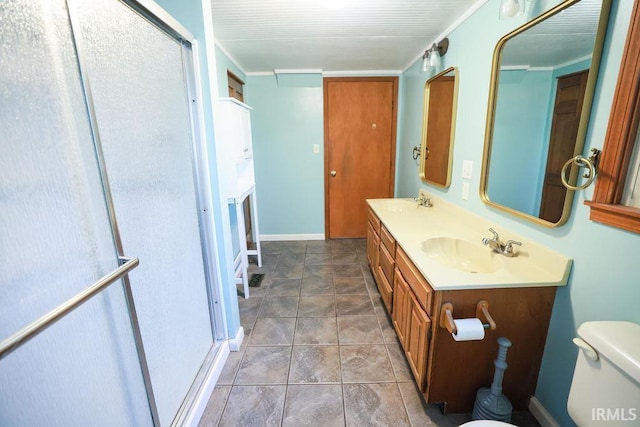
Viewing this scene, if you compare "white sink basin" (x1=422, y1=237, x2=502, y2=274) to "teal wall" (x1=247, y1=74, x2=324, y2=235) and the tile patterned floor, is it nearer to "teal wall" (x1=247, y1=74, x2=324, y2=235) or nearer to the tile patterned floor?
the tile patterned floor

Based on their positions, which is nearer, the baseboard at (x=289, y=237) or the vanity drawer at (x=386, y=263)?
the vanity drawer at (x=386, y=263)

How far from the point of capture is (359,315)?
7.06 ft

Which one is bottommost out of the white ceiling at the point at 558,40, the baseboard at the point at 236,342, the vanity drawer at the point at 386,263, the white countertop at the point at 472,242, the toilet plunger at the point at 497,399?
the baseboard at the point at 236,342

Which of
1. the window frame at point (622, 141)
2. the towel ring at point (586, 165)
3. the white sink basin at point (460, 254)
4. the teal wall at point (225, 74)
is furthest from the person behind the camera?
the teal wall at point (225, 74)

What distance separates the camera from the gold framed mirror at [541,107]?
1040 mm

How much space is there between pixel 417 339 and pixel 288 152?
276 centimetres

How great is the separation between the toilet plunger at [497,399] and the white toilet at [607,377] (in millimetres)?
251

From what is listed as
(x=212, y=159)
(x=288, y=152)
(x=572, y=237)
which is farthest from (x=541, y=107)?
(x=288, y=152)

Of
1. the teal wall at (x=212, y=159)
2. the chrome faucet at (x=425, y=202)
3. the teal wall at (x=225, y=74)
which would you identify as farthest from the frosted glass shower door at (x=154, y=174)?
the chrome faucet at (x=425, y=202)

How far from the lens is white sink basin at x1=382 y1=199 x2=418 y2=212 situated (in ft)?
8.20

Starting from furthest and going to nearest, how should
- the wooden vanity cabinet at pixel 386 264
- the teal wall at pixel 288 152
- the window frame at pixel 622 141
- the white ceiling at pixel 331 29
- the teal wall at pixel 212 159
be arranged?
1. the teal wall at pixel 288 152
2. the wooden vanity cabinet at pixel 386 264
3. the white ceiling at pixel 331 29
4. the teal wall at pixel 212 159
5. the window frame at pixel 622 141

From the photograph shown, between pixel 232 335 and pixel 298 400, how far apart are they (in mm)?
616

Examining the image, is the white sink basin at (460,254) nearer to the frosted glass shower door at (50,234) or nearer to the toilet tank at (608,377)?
the toilet tank at (608,377)

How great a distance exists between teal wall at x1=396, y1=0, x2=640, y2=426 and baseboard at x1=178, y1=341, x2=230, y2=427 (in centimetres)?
167
